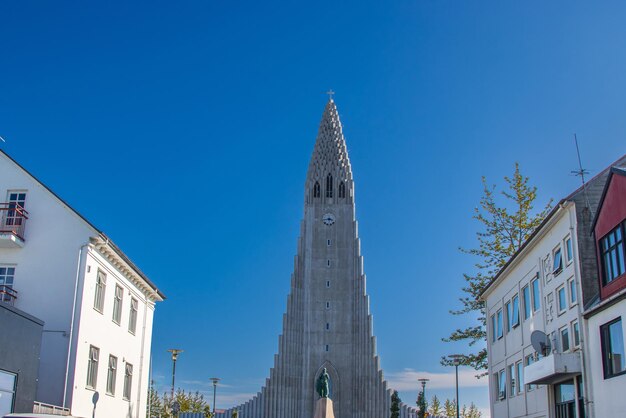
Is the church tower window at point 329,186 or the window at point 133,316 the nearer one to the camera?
the window at point 133,316

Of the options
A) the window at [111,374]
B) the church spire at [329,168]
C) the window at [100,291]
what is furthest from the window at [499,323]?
the church spire at [329,168]

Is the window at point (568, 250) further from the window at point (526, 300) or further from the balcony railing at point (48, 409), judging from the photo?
the balcony railing at point (48, 409)

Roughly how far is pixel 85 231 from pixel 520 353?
2160 centimetres

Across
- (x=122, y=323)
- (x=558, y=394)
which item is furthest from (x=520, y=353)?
(x=122, y=323)

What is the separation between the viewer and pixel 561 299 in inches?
1184

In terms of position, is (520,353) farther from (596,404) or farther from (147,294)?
(147,294)

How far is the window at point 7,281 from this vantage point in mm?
31141

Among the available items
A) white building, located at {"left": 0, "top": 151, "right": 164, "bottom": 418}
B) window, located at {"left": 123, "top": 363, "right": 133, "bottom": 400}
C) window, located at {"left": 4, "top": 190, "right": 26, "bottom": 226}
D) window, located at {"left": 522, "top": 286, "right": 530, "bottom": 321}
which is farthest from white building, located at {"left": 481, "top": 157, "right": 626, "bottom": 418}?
window, located at {"left": 4, "top": 190, "right": 26, "bottom": 226}

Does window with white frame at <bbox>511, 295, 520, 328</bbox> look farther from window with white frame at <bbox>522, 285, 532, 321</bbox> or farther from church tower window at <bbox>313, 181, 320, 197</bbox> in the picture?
church tower window at <bbox>313, 181, 320, 197</bbox>

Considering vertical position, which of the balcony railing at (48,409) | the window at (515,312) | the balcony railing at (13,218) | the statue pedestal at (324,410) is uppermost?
the balcony railing at (13,218)

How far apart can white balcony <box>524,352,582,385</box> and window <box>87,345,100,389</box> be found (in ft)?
62.8

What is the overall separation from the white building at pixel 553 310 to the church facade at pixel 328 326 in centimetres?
4313

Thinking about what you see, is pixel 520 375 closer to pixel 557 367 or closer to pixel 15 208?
pixel 557 367

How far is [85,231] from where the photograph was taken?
3181cm
